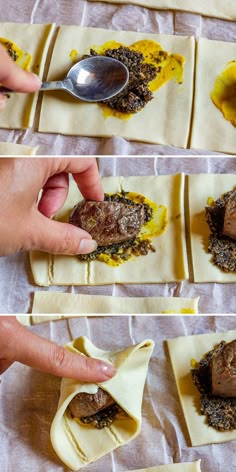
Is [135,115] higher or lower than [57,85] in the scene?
lower

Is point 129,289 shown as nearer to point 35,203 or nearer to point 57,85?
point 35,203

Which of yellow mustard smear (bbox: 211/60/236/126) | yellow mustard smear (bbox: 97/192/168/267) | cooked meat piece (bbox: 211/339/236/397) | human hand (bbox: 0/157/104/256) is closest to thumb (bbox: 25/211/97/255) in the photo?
human hand (bbox: 0/157/104/256)

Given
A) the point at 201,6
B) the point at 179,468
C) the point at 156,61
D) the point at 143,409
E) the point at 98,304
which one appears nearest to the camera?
the point at 179,468

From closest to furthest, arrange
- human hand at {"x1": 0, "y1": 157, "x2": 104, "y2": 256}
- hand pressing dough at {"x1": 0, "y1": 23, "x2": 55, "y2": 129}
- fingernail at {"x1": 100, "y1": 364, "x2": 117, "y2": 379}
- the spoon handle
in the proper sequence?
human hand at {"x1": 0, "y1": 157, "x2": 104, "y2": 256} < fingernail at {"x1": 100, "y1": 364, "x2": 117, "y2": 379} < the spoon handle < hand pressing dough at {"x1": 0, "y1": 23, "x2": 55, "y2": 129}

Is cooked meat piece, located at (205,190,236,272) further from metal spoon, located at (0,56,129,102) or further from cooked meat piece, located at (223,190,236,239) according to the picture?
metal spoon, located at (0,56,129,102)

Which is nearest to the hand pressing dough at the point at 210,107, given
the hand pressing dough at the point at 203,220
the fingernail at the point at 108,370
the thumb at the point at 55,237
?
the hand pressing dough at the point at 203,220

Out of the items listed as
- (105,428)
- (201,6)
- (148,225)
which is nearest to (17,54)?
(201,6)
